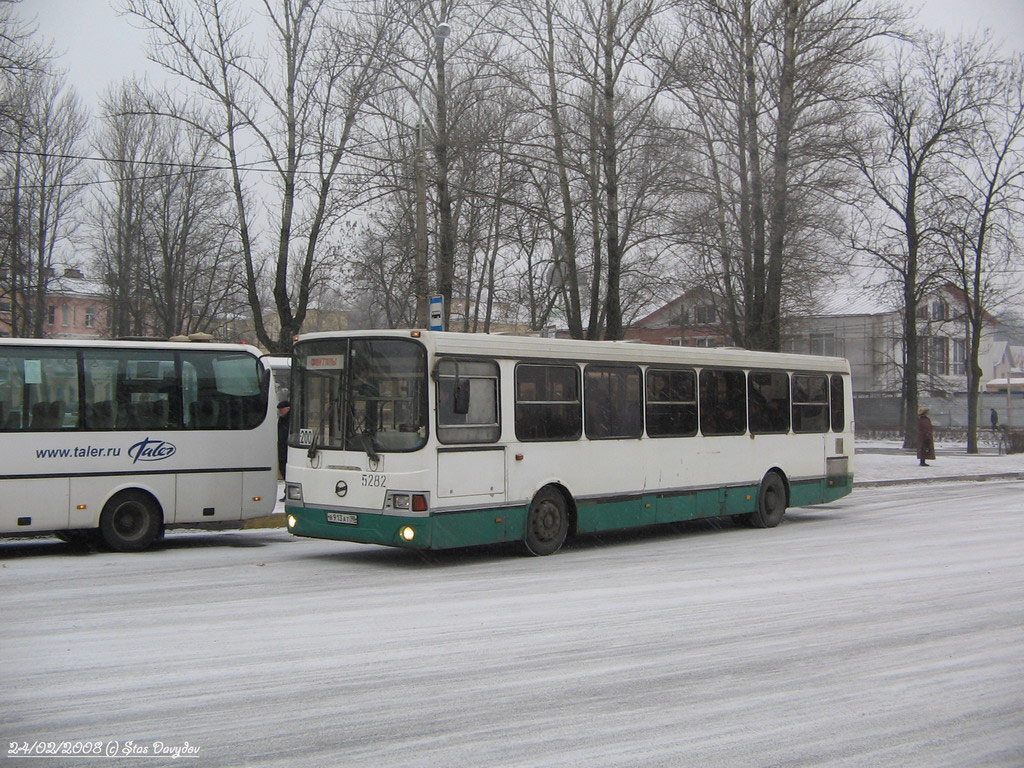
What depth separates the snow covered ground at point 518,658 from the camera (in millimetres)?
5727

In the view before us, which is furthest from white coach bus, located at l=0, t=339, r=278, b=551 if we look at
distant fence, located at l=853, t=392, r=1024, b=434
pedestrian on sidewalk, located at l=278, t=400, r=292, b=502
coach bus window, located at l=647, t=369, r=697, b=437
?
distant fence, located at l=853, t=392, r=1024, b=434

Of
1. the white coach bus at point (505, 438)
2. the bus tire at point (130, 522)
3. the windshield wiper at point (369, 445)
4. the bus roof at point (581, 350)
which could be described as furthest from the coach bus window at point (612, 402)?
the bus tire at point (130, 522)

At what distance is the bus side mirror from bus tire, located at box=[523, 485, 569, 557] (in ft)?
5.46

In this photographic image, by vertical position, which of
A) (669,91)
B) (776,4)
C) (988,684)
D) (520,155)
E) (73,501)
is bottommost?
(988,684)

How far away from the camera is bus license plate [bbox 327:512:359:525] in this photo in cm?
1243

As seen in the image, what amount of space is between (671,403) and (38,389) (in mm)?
8232

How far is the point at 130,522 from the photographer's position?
13672mm

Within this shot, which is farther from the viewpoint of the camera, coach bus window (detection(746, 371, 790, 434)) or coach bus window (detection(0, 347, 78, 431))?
coach bus window (detection(746, 371, 790, 434))

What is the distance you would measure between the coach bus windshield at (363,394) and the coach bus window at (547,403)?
150 cm

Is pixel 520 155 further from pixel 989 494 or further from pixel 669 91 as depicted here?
pixel 989 494

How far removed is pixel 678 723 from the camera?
6.10m

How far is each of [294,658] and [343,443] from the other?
17.0 feet

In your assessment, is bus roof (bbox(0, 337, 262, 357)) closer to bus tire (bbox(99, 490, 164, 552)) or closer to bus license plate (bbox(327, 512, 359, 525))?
bus tire (bbox(99, 490, 164, 552))

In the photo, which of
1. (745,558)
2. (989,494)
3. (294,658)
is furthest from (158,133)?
(294,658)
